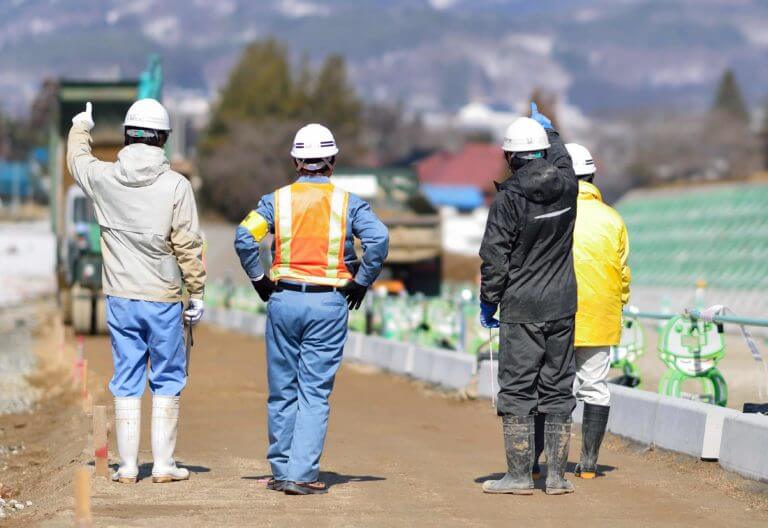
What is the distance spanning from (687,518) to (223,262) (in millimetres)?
59373

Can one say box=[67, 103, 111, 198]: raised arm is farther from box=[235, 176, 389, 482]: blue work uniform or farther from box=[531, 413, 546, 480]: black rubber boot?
box=[531, 413, 546, 480]: black rubber boot

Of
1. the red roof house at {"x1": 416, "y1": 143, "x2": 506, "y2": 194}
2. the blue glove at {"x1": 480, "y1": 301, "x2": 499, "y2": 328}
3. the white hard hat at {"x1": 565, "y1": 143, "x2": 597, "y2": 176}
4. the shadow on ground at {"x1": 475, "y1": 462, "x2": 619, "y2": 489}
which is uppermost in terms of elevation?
→ the red roof house at {"x1": 416, "y1": 143, "x2": 506, "y2": 194}

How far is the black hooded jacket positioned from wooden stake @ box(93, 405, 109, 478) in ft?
7.55

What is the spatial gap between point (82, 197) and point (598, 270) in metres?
19.9

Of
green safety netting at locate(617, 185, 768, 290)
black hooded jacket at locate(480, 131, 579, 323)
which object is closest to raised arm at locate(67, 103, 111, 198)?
black hooded jacket at locate(480, 131, 579, 323)

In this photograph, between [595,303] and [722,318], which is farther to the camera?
[722,318]

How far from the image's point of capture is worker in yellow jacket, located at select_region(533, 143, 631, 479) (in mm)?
9148

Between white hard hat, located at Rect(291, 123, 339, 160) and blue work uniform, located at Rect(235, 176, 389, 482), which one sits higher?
white hard hat, located at Rect(291, 123, 339, 160)

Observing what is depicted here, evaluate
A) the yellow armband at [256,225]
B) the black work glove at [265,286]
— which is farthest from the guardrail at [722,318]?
the yellow armband at [256,225]

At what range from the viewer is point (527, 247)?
28.3ft

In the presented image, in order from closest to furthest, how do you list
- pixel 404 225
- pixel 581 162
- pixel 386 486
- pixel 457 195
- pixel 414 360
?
pixel 386 486
pixel 581 162
pixel 414 360
pixel 404 225
pixel 457 195

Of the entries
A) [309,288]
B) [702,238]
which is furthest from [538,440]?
[702,238]

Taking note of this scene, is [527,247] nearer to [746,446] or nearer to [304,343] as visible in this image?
[304,343]

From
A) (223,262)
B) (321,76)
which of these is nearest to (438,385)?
(223,262)
